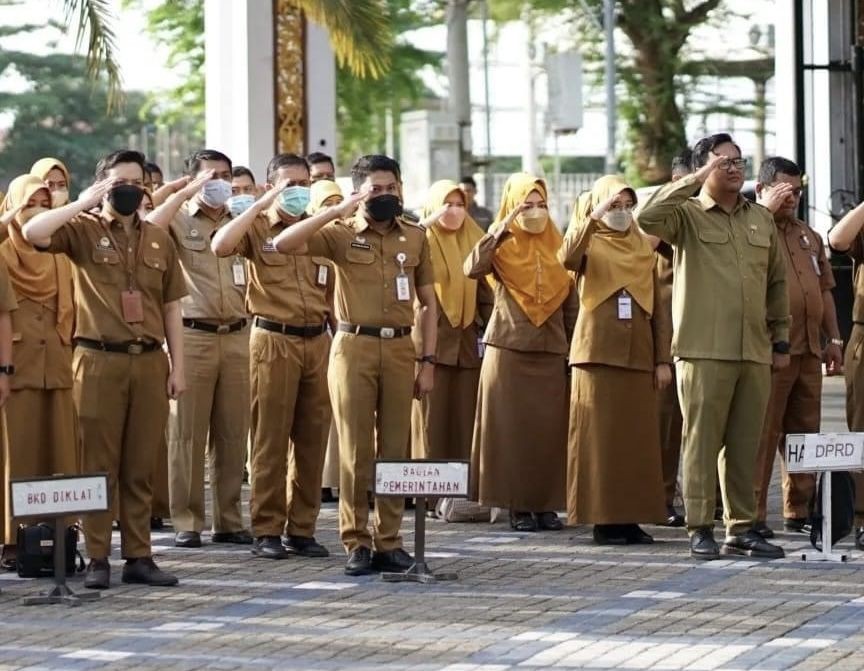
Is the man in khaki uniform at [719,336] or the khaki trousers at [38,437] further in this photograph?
the man in khaki uniform at [719,336]

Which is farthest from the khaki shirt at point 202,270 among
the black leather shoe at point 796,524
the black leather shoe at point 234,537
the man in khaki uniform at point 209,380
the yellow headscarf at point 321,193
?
the black leather shoe at point 796,524

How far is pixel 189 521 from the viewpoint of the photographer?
11234mm

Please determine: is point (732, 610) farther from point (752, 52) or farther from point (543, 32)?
point (543, 32)

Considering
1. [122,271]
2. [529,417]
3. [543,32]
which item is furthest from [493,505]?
[543,32]

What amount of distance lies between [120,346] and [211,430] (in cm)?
196

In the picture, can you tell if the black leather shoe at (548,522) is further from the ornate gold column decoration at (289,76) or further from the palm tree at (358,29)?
the ornate gold column decoration at (289,76)

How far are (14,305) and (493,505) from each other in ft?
10.4

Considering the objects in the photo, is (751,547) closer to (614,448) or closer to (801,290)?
(614,448)

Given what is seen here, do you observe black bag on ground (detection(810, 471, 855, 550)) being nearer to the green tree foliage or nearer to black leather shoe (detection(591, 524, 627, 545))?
black leather shoe (detection(591, 524, 627, 545))

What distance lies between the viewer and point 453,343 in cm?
1248

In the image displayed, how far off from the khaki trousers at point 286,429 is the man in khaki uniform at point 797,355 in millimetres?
2344

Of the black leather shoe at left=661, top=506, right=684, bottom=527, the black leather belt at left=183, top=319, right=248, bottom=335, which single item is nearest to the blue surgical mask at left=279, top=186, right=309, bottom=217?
the black leather belt at left=183, top=319, right=248, bottom=335

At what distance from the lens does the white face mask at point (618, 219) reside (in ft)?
36.5

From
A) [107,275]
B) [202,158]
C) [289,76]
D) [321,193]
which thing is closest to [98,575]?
[107,275]
